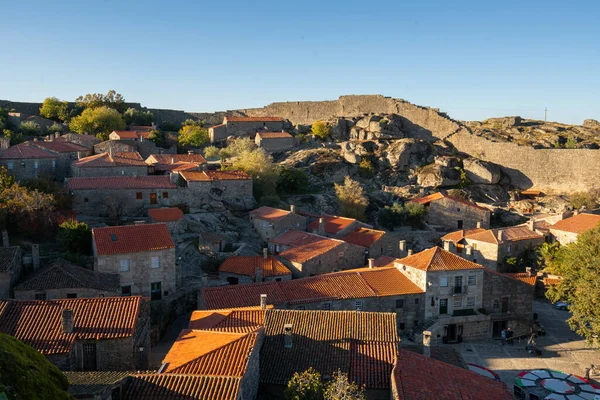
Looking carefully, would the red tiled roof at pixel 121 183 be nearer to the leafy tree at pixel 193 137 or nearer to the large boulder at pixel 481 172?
the leafy tree at pixel 193 137

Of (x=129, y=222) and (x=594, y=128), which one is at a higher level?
(x=594, y=128)

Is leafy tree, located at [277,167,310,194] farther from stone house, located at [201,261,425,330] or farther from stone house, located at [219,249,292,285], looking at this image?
stone house, located at [201,261,425,330]

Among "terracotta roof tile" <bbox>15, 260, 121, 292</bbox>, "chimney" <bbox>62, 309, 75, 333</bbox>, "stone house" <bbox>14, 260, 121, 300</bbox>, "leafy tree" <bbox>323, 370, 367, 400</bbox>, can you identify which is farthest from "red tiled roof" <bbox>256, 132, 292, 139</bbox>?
"leafy tree" <bbox>323, 370, 367, 400</bbox>

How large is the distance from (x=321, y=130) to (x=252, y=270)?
32868mm

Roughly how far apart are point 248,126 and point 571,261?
40.1 m

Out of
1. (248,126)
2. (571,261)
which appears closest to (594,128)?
(248,126)

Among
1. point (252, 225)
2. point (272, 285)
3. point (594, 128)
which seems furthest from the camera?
point (594, 128)

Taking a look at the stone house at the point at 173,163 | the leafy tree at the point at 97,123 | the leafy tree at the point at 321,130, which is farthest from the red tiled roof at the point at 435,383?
the leafy tree at the point at 321,130

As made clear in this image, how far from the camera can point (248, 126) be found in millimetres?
60344

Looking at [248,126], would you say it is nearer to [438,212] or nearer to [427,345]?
[438,212]

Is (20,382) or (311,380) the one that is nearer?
(20,382)

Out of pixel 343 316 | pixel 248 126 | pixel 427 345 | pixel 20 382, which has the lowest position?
pixel 427 345

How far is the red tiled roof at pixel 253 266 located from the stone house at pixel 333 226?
6936 millimetres

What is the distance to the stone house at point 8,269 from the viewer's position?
2123 centimetres
